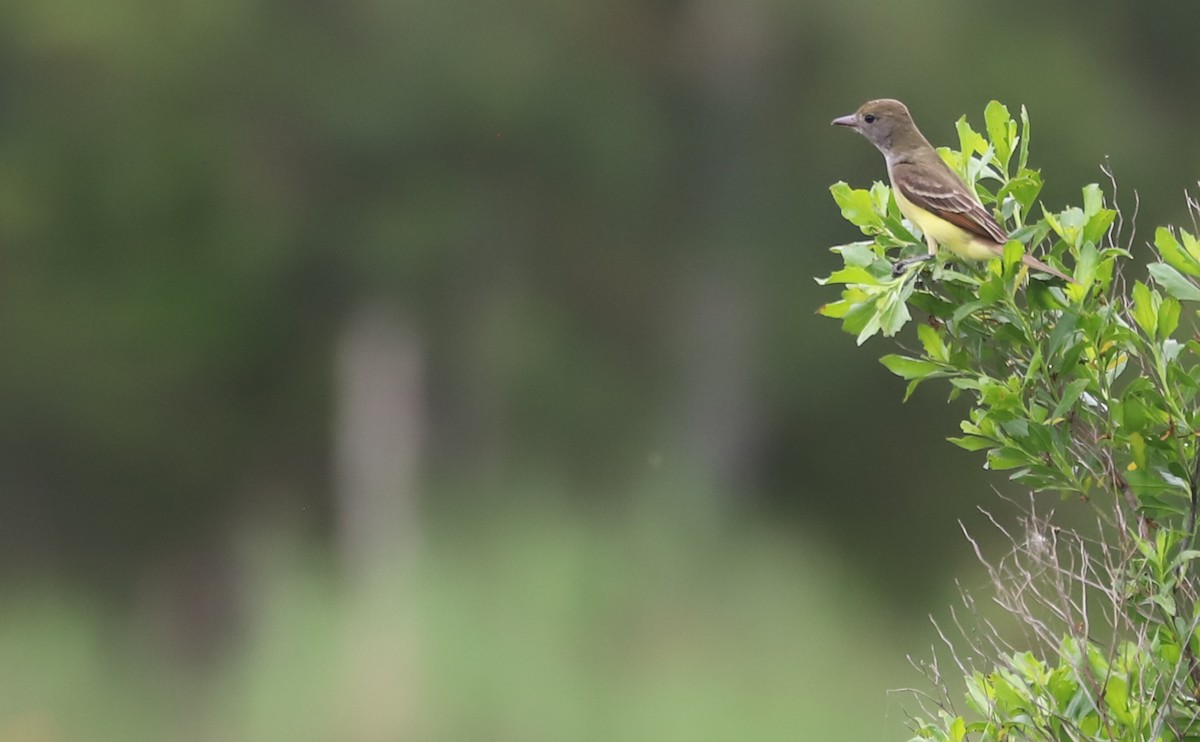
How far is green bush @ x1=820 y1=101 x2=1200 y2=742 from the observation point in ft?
6.20

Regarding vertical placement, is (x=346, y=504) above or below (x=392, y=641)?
above

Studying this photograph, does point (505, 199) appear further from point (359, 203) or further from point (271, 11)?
point (271, 11)

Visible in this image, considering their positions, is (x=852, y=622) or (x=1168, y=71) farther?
(x=1168, y=71)

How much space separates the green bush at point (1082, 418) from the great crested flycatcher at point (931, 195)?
68 mm

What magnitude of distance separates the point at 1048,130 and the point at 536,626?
11.3 ft

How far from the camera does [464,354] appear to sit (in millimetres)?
6648

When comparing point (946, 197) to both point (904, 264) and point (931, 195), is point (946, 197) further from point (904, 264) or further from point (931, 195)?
point (904, 264)

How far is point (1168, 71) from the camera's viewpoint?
23.5ft

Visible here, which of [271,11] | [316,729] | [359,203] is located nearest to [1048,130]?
[359,203]

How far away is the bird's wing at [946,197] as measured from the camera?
2.32 m

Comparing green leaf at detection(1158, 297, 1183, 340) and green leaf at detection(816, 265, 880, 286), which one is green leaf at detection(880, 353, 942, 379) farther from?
green leaf at detection(1158, 297, 1183, 340)

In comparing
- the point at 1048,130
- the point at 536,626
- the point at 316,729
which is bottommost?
the point at 316,729

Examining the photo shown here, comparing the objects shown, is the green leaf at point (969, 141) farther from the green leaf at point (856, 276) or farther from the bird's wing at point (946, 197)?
the green leaf at point (856, 276)

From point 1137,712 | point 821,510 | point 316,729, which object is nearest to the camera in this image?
point 1137,712
